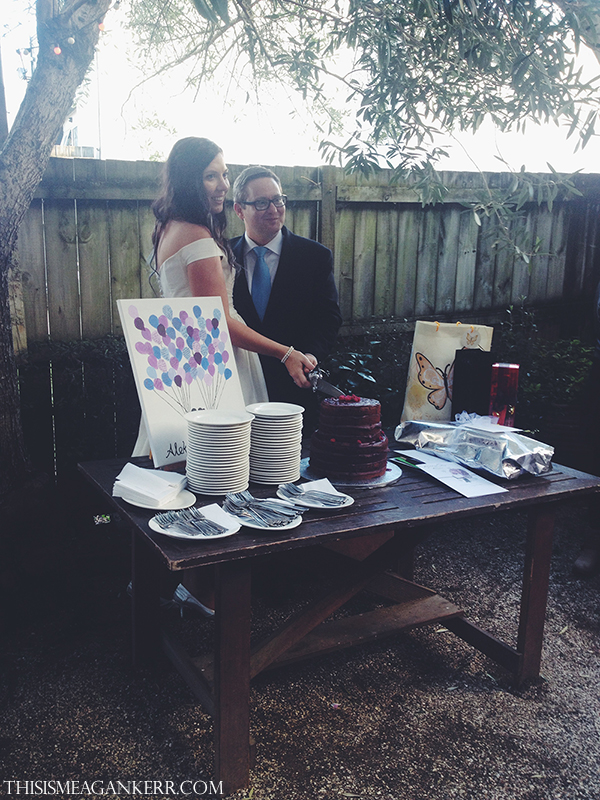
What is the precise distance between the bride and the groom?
44 centimetres

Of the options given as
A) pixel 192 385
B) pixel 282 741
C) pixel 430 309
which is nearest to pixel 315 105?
pixel 430 309

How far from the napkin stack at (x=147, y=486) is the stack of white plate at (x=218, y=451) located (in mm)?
67

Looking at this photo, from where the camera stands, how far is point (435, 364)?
105 inches

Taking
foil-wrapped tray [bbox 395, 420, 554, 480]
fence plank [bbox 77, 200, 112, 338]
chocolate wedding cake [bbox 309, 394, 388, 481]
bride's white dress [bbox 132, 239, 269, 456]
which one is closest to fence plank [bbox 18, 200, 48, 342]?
fence plank [bbox 77, 200, 112, 338]

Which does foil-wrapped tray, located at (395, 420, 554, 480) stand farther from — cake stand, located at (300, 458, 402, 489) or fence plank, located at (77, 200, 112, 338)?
fence plank, located at (77, 200, 112, 338)

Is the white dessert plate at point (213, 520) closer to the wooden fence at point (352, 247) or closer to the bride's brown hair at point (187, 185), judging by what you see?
the bride's brown hair at point (187, 185)

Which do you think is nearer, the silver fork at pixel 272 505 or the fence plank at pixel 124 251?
the silver fork at pixel 272 505

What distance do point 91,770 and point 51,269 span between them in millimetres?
2554

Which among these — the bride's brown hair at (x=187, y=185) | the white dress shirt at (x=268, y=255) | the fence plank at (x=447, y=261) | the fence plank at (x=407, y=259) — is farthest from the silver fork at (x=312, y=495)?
the fence plank at (x=447, y=261)

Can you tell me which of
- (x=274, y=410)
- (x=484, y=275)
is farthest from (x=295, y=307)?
(x=484, y=275)

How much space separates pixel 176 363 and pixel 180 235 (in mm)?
575

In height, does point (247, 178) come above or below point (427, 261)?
above

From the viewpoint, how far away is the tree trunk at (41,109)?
9.29 feet

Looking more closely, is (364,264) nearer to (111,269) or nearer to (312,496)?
(111,269)
